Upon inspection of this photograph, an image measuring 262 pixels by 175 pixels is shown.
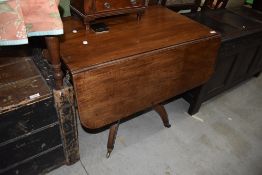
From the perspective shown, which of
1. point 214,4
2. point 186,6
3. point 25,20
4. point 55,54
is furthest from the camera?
point 214,4

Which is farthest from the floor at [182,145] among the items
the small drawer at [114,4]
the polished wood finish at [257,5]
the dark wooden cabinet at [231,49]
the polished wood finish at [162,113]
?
the polished wood finish at [257,5]

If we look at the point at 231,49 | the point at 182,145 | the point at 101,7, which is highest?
the point at 101,7

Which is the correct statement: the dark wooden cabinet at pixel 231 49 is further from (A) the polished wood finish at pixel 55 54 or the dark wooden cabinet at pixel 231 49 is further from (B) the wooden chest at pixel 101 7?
(A) the polished wood finish at pixel 55 54

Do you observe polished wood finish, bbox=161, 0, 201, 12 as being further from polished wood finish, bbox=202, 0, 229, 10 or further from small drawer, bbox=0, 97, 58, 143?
small drawer, bbox=0, 97, 58, 143

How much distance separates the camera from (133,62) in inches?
47.0

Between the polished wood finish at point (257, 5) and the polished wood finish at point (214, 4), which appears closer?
the polished wood finish at point (214, 4)

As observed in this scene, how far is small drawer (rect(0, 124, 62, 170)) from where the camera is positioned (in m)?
1.17

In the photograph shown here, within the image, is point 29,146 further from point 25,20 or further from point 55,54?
point 25,20

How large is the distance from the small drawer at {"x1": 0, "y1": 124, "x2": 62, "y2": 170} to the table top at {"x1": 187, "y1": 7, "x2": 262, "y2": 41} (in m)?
1.34

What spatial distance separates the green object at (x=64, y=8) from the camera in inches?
60.0

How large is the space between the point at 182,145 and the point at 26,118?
3.85 ft

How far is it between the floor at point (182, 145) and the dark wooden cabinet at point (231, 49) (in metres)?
0.21

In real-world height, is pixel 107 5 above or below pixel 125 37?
above

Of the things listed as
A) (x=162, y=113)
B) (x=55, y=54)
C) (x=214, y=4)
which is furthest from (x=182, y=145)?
(x=214, y=4)
